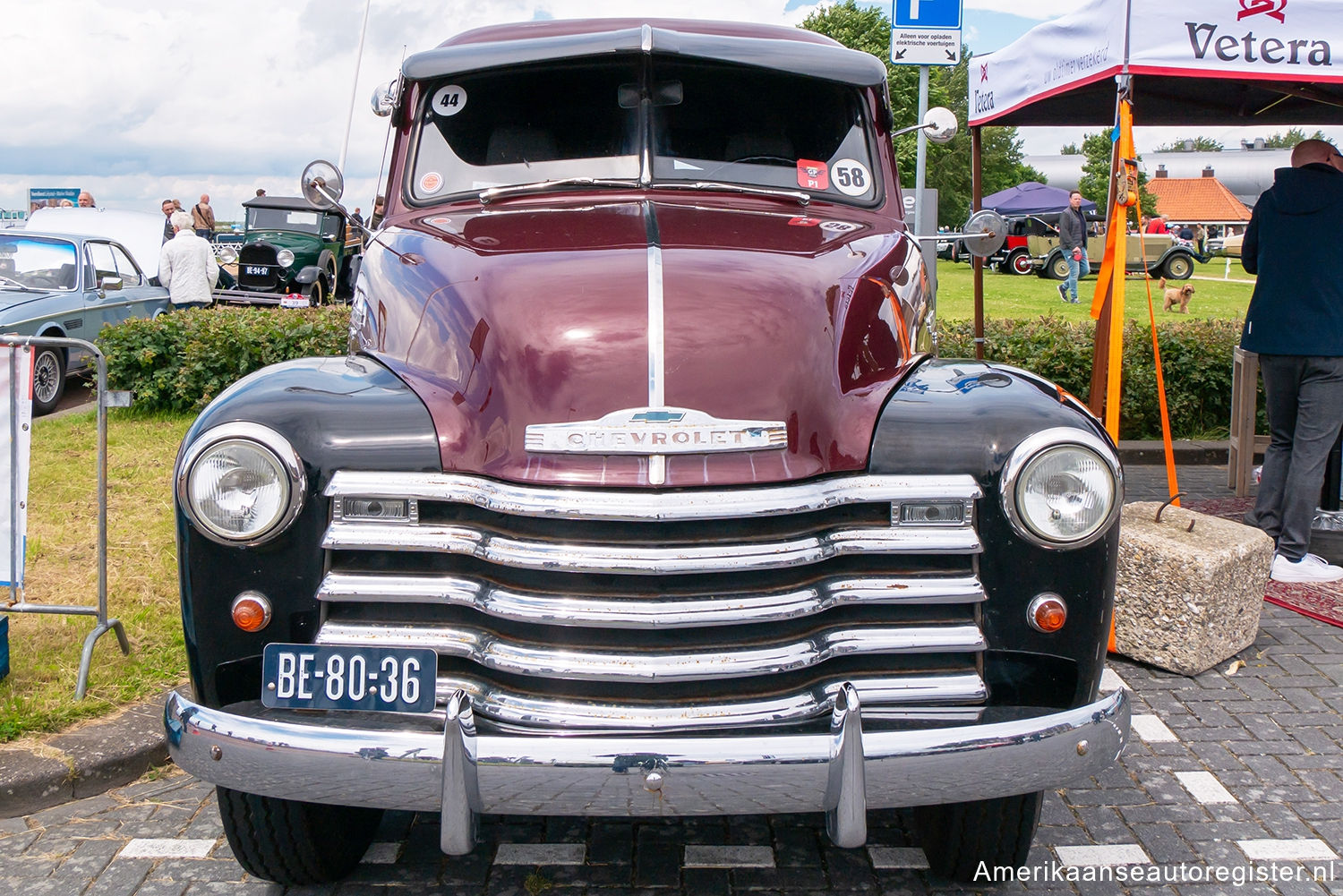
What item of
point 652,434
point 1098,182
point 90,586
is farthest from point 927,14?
point 1098,182

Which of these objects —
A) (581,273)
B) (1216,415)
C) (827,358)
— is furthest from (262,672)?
(1216,415)

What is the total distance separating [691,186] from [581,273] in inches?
38.1

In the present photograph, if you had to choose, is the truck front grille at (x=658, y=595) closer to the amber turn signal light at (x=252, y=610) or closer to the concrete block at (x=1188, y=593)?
the amber turn signal light at (x=252, y=610)

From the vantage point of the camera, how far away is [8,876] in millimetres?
2959

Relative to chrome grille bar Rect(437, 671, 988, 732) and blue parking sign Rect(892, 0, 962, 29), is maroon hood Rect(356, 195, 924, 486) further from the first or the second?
blue parking sign Rect(892, 0, 962, 29)

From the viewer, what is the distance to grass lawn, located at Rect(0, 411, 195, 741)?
385 centimetres

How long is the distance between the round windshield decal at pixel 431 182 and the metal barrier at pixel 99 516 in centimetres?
124

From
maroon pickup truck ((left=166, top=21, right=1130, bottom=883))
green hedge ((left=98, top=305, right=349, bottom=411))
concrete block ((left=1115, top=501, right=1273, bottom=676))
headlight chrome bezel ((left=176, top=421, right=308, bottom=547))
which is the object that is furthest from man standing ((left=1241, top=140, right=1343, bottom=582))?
green hedge ((left=98, top=305, right=349, bottom=411))

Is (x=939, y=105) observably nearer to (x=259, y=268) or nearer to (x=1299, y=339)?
(x=259, y=268)

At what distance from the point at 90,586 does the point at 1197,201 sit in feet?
238

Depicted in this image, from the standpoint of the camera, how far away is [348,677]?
2365 mm

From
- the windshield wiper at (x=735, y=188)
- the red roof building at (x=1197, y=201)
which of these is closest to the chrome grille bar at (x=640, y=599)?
the windshield wiper at (x=735, y=188)

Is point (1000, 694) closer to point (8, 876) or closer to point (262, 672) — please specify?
point (262, 672)

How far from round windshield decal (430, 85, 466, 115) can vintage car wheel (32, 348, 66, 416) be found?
7124 mm
